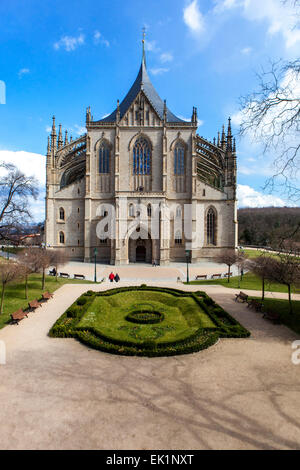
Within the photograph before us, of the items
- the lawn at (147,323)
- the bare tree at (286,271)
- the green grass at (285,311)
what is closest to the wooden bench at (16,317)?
the lawn at (147,323)

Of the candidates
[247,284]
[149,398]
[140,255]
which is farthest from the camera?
[140,255]

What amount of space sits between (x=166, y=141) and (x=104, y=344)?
1330 inches

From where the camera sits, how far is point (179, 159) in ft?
126

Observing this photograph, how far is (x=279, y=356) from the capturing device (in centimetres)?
970

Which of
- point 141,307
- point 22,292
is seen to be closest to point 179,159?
point 141,307

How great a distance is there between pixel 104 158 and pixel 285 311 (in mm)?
32883

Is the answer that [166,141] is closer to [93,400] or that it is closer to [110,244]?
[110,244]

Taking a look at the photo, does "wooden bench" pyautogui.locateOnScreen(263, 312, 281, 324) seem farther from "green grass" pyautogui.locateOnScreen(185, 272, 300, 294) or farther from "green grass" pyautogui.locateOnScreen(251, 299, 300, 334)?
"green grass" pyautogui.locateOnScreen(185, 272, 300, 294)

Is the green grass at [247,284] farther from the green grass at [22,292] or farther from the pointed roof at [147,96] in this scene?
the pointed roof at [147,96]

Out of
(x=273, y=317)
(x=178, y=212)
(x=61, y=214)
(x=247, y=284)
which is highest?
(x=178, y=212)

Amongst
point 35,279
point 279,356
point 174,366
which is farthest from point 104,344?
point 35,279

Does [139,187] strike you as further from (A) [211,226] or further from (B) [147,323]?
(B) [147,323]

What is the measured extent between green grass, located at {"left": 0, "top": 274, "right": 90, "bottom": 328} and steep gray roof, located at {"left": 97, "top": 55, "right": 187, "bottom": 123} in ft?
89.5

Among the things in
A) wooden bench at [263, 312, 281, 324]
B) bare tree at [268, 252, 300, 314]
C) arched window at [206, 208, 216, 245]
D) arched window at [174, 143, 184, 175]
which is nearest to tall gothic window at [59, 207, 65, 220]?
arched window at [174, 143, 184, 175]
